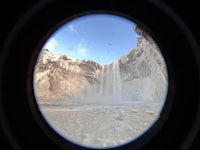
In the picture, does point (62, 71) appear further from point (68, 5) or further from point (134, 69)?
point (68, 5)

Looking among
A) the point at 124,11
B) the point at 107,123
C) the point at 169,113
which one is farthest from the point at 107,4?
the point at 107,123

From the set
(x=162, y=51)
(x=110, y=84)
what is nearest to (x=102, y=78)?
(x=110, y=84)

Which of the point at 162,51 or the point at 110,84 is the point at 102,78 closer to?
the point at 110,84

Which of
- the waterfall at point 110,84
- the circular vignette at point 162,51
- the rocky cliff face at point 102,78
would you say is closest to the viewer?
the circular vignette at point 162,51

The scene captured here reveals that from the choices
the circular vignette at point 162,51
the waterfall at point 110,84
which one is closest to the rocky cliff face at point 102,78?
the waterfall at point 110,84

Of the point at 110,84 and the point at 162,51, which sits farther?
the point at 110,84

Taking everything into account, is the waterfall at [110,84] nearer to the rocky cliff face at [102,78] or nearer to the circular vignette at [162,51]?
the rocky cliff face at [102,78]

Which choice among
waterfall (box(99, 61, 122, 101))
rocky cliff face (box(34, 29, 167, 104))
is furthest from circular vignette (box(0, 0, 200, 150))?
waterfall (box(99, 61, 122, 101))
